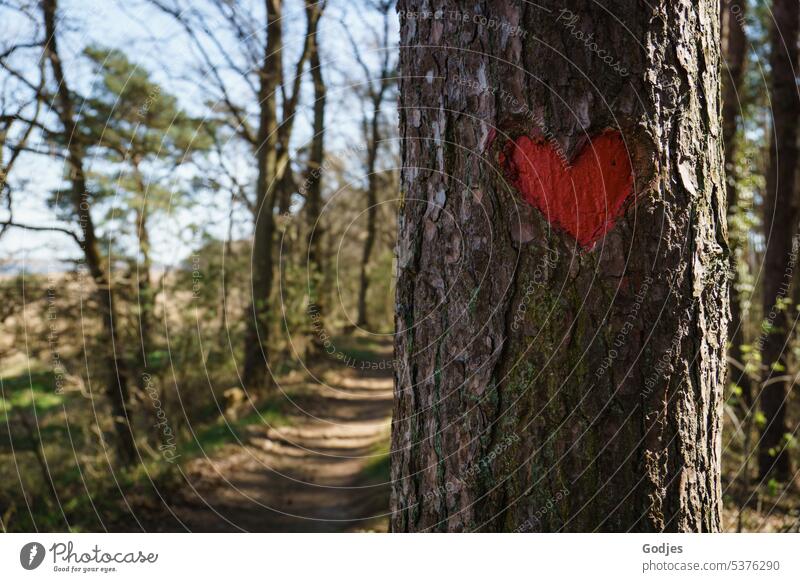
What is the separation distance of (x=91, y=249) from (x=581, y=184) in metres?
5.65

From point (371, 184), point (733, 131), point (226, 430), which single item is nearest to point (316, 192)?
point (371, 184)

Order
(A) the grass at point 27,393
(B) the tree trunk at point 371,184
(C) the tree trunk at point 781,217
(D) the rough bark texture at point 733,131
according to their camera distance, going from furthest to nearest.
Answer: (B) the tree trunk at point 371,184 < (C) the tree trunk at point 781,217 < (D) the rough bark texture at point 733,131 < (A) the grass at point 27,393

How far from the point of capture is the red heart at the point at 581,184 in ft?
5.98

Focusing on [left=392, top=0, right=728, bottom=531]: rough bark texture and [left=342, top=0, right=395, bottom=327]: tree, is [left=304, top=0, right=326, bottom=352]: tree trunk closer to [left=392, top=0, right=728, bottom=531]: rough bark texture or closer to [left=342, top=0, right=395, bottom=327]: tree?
[left=342, top=0, right=395, bottom=327]: tree

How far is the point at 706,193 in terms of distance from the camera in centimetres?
196

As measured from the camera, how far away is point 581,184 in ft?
6.04

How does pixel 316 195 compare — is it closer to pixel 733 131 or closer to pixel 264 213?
pixel 264 213

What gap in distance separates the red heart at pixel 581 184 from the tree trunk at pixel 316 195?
8249 mm

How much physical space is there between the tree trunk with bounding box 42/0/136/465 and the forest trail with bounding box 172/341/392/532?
38.2 inches

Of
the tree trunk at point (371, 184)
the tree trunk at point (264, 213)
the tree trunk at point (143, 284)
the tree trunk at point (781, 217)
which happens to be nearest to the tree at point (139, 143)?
the tree trunk at point (143, 284)

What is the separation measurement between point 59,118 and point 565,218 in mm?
5730
